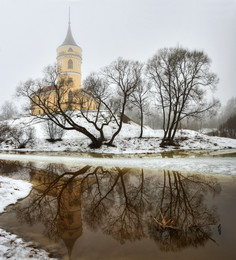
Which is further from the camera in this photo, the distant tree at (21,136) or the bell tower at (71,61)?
the bell tower at (71,61)

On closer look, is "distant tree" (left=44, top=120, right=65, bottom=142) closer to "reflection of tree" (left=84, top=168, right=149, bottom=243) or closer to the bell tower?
"reflection of tree" (left=84, top=168, right=149, bottom=243)

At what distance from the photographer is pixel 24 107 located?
24516mm

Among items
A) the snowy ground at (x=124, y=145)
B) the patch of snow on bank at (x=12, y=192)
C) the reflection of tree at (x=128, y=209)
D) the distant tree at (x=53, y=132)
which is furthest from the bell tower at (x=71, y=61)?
the reflection of tree at (x=128, y=209)

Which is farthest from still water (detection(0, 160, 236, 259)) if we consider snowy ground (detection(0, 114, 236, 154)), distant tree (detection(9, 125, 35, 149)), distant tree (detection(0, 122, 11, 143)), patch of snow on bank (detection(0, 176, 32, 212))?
distant tree (detection(0, 122, 11, 143))

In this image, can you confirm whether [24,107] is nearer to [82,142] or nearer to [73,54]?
[82,142]

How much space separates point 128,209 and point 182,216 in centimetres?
154

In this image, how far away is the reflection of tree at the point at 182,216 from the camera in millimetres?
4293

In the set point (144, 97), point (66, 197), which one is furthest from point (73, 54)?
point (66, 197)

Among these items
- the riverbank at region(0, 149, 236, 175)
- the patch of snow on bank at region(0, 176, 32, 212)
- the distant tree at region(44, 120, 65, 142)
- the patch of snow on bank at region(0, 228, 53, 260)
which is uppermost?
the distant tree at region(44, 120, 65, 142)

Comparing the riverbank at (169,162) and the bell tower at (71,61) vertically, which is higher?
the bell tower at (71,61)

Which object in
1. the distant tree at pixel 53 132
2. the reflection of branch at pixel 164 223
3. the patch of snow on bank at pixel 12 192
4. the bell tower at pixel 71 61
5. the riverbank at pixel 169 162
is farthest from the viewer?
the bell tower at pixel 71 61

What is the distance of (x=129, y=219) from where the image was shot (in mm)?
5344

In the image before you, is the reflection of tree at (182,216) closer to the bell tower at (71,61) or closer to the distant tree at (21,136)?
the distant tree at (21,136)

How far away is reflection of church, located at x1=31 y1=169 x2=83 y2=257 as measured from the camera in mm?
4641
